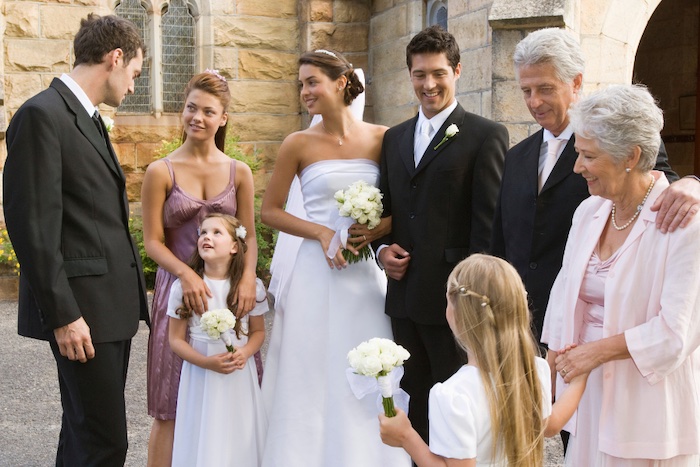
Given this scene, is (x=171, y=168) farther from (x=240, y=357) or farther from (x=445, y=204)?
(x=445, y=204)

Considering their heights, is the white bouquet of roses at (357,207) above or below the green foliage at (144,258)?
above

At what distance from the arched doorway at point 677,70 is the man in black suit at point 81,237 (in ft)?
30.3

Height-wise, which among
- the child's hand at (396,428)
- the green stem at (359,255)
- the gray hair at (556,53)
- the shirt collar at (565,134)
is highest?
the gray hair at (556,53)

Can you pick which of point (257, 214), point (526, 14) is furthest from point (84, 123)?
point (257, 214)

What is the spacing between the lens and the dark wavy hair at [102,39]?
146 inches

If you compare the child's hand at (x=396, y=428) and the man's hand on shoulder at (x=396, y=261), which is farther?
the man's hand on shoulder at (x=396, y=261)

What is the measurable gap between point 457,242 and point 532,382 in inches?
61.5

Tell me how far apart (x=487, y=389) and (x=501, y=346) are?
5.4 inches

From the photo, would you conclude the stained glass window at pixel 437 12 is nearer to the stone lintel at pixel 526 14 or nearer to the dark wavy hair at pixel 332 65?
the stone lintel at pixel 526 14

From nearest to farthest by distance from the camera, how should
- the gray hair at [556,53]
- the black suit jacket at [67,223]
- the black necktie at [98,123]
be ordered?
the black suit jacket at [67,223] → the gray hair at [556,53] → the black necktie at [98,123]

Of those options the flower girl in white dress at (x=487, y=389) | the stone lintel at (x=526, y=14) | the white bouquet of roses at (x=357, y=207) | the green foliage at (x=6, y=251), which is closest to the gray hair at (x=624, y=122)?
the flower girl in white dress at (x=487, y=389)

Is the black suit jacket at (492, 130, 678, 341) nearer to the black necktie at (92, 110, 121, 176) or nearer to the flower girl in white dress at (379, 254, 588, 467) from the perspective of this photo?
the flower girl in white dress at (379, 254, 588, 467)

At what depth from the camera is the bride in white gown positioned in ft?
14.2

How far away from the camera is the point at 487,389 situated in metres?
2.57
